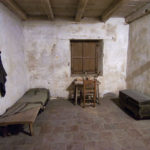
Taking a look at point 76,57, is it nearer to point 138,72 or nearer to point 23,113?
point 138,72

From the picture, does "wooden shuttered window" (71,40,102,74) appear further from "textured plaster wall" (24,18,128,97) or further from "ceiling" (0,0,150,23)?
"ceiling" (0,0,150,23)

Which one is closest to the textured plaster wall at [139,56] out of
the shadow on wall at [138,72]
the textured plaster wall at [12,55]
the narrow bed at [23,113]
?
the shadow on wall at [138,72]

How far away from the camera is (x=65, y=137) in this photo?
6.89 ft

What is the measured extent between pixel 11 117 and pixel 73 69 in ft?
8.22

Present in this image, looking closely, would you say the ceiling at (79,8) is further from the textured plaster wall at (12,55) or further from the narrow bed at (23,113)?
the narrow bed at (23,113)

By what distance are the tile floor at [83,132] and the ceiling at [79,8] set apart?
101 inches

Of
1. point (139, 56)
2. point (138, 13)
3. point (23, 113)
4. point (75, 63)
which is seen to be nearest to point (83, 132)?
point (23, 113)

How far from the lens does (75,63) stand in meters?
4.11

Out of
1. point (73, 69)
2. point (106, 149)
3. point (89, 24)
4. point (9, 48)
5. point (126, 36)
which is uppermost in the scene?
point (89, 24)

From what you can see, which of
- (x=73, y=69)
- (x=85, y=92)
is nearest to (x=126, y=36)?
(x=73, y=69)

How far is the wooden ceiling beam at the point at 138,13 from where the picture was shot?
2.87 metres

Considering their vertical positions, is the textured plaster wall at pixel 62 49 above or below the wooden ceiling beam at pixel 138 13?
below

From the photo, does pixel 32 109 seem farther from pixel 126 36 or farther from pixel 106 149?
pixel 126 36

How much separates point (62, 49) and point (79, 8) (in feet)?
4.54
